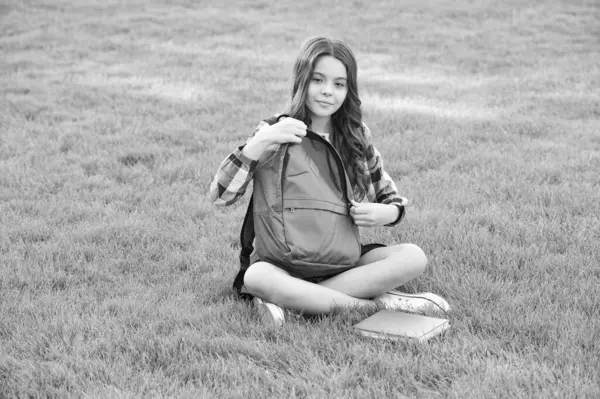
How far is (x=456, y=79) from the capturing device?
28.0ft

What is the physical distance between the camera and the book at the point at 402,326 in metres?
2.71

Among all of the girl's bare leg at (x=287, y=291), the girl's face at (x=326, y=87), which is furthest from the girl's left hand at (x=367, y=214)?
the girl's face at (x=326, y=87)

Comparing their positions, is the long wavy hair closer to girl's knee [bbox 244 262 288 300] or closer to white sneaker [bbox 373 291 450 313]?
white sneaker [bbox 373 291 450 313]

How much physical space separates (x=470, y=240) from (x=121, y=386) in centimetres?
221

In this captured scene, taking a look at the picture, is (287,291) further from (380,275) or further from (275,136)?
(275,136)

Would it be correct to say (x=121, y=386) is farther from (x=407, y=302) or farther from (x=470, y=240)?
(x=470, y=240)

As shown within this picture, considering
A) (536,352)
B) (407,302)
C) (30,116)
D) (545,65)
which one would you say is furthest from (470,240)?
(545,65)

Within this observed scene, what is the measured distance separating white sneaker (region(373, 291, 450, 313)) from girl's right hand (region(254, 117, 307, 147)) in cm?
90

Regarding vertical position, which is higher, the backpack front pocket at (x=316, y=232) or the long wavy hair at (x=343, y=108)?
the long wavy hair at (x=343, y=108)

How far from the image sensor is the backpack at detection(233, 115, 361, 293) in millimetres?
2996

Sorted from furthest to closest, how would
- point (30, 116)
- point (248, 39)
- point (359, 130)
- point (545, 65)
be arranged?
point (248, 39)
point (545, 65)
point (30, 116)
point (359, 130)

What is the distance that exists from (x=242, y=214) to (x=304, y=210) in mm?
1599

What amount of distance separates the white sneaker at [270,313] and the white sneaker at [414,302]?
1.73 ft

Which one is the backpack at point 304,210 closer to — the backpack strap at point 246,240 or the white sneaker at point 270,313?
the backpack strap at point 246,240
